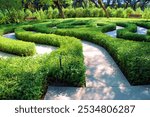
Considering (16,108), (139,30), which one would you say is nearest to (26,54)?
(16,108)

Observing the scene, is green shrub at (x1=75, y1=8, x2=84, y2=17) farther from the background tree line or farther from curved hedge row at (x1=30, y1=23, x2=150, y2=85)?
curved hedge row at (x1=30, y1=23, x2=150, y2=85)

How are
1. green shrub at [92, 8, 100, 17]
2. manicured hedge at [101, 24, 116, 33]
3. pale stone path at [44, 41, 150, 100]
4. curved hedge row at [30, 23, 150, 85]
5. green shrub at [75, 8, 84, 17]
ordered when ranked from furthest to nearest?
green shrub at [75, 8, 84, 17], green shrub at [92, 8, 100, 17], manicured hedge at [101, 24, 116, 33], curved hedge row at [30, 23, 150, 85], pale stone path at [44, 41, 150, 100]

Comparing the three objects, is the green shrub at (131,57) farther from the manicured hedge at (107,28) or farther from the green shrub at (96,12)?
the green shrub at (96,12)

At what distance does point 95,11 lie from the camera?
2802 cm

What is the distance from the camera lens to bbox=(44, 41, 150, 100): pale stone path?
19.5 feet

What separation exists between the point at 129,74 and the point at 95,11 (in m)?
22.0

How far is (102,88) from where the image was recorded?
644cm

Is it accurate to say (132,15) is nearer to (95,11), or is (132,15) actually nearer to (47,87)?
(95,11)

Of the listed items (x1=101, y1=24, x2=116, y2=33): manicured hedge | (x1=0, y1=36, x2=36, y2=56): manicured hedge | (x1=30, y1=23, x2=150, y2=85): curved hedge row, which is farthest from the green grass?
(x1=101, y1=24, x2=116, y2=33): manicured hedge

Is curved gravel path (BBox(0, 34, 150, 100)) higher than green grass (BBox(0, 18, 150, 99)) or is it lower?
lower

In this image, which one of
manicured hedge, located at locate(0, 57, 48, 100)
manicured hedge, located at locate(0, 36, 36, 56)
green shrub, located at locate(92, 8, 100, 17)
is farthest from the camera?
green shrub, located at locate(92, 8, 100, 17)

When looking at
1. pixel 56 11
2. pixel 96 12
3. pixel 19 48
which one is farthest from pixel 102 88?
pixel 56 11

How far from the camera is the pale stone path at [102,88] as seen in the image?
5.95 meters

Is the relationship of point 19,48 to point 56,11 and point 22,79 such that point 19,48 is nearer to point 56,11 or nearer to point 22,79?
point 22,79
